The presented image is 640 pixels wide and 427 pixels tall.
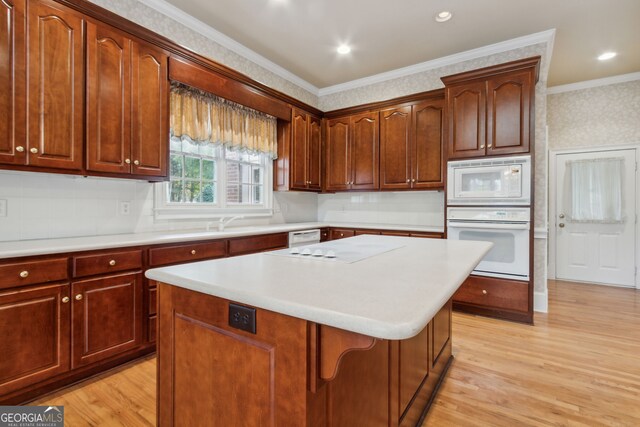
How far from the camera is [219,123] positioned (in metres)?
3.29

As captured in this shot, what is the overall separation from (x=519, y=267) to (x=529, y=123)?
1360mm

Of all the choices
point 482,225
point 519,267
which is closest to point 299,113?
point 482,225

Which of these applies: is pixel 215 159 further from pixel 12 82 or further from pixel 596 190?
pixel 596 190

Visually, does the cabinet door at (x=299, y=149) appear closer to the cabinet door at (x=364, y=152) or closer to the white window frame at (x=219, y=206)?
the white window frame at (x=219, y=206)

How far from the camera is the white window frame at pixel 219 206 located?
9.66ft

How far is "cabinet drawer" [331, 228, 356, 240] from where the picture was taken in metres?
4.03

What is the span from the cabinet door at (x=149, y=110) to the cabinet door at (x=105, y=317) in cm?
86

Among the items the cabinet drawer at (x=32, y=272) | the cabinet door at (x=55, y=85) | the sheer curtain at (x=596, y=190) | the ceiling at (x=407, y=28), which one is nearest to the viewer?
the cabinet drawer at (x=32, y=272)


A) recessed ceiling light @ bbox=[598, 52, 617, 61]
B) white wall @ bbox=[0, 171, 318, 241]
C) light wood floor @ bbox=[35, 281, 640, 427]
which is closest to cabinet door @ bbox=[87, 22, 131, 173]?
white wall @ bbox=[0, 171, 318, 241]

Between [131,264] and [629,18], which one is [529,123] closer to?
[629,18]

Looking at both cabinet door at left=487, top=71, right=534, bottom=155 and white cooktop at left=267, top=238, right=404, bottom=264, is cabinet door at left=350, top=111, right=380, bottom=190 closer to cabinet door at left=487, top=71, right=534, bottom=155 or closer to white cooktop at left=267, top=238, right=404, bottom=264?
cabinet door at left=487, top=71, right=534, bottom=155

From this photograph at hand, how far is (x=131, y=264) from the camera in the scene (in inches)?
85.9

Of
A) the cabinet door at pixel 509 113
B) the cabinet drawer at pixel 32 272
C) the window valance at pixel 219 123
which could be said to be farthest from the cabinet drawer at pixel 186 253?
the cabinet door at pixel 509 113

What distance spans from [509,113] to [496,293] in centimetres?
176
